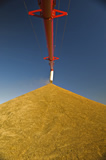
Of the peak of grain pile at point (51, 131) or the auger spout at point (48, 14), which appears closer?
the peak of grain pile at point (51, 131)

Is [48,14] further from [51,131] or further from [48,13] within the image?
[51,131]

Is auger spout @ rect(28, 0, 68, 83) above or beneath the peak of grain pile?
above

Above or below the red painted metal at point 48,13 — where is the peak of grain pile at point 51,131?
below

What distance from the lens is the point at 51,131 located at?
3.53 metres

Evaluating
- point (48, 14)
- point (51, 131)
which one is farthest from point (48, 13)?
point (51, 131)

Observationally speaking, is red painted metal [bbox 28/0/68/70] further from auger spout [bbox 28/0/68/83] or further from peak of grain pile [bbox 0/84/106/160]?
peak of grain pile [bbox 0/84/106/160]

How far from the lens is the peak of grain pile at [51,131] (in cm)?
273

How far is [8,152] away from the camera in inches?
111

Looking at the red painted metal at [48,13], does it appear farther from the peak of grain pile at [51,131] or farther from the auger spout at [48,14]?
the peak of grain pile at [51,131]

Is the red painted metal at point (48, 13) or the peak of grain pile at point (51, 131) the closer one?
the peak of grain pile at point (51, 131)

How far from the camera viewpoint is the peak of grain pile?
273cm

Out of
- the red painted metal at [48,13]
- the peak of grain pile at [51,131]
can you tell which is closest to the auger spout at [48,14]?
the red painted metal at [48,13]

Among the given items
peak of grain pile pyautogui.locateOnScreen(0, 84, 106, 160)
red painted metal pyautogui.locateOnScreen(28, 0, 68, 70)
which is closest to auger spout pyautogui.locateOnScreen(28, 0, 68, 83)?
red painted metal pyautogui.locateOnScreen(28, 0, 68, 70)

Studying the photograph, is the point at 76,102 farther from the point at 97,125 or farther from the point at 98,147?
the point at 98,147
